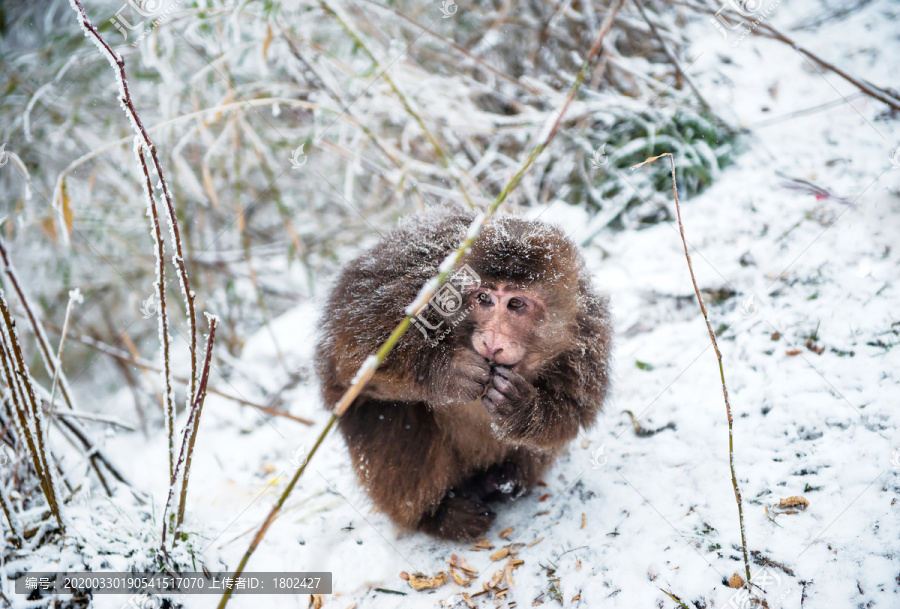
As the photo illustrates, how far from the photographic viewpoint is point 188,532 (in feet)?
7.57

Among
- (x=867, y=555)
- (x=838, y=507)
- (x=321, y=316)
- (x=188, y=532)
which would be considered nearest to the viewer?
(x=867, y=555)

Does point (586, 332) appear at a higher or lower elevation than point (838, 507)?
higher

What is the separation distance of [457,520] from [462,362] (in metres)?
0.81

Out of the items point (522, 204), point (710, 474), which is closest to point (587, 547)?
point (710, 474)

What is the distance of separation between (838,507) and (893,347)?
39.9 inches

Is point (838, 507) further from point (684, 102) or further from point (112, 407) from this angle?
point (112, 407)

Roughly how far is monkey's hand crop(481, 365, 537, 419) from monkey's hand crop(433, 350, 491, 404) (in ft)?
0.15
